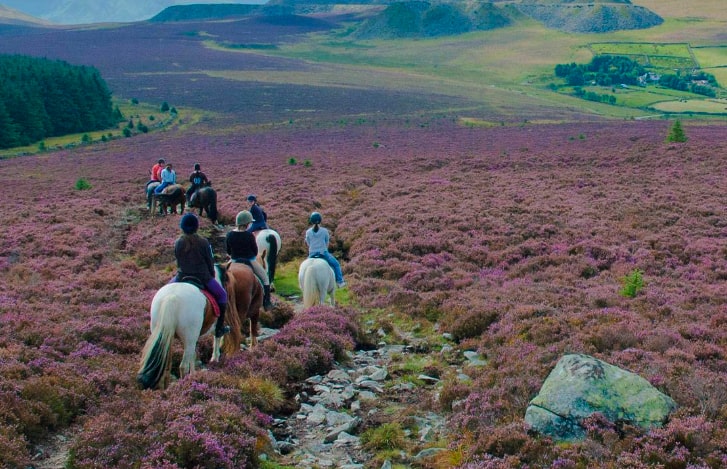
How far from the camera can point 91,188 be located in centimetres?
3672

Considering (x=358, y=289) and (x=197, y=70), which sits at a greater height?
(x=197, y=70)

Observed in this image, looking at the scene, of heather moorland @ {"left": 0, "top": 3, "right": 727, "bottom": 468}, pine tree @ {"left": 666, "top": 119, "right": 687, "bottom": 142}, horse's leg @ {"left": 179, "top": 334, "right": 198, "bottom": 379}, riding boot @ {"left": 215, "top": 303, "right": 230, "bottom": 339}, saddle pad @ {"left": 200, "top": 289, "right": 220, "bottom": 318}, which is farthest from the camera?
pine tree @ {"left": 666, "top": 119, "right": 687, "bottom": 142}

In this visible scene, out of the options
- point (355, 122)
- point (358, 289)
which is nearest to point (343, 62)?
point (355, 122)

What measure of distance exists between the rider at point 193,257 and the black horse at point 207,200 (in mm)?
15400

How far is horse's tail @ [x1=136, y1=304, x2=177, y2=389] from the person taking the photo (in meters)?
9.62

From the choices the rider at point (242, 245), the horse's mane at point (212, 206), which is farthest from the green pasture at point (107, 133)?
the rider at point (242, 245)

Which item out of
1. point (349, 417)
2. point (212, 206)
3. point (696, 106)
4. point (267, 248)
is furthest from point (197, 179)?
point (696, 106)

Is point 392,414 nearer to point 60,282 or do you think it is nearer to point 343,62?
point 60,282

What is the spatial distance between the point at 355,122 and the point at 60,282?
66424 millimetres

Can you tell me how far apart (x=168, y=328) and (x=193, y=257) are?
1350 millimetres

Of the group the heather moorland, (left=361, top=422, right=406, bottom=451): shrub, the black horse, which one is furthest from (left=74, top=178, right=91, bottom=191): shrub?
(left=361, top=422, right=406, bottom=451): shrub

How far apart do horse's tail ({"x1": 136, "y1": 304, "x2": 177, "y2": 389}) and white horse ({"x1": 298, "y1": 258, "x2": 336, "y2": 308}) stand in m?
5.16

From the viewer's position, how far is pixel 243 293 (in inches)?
473

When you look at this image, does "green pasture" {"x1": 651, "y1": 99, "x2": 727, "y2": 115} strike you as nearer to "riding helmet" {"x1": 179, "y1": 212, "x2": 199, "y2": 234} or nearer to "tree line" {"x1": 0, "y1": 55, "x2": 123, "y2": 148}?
"tree line" {"x1": 0, "y1": 55, "x2": 123, "y2": 148}
